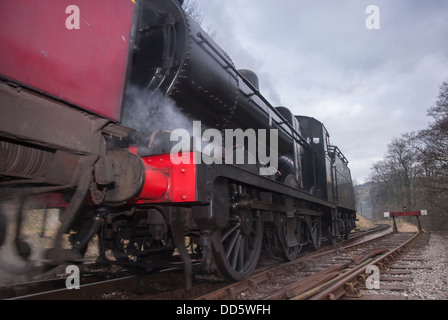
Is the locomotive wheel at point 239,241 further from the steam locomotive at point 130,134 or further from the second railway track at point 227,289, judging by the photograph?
the second railway track at point 227,289

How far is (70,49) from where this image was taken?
172 centimetres

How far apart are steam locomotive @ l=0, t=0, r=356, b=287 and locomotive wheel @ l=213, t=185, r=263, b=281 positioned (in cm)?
2

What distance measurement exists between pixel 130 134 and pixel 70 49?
1145mm

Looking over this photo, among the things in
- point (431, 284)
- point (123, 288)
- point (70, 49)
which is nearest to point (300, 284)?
point (431, 284)

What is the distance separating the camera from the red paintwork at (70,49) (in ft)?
4.76

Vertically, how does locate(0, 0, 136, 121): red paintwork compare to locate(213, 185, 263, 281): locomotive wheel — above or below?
above

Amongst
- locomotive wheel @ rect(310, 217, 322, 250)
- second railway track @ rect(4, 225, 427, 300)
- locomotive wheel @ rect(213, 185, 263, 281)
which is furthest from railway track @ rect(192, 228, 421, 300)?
locomotive wheel @ rect(310, 217, 322, 250)

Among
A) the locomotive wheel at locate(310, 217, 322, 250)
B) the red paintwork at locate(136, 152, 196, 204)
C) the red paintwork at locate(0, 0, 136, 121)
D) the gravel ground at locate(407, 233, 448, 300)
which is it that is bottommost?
the gravel ground at locate(407, 233, 448, 300)

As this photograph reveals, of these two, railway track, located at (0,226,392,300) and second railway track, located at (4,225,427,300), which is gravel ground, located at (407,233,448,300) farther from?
railway track, located at (0,226,392,300)

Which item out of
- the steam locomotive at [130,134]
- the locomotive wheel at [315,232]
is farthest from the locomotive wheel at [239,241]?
the locomotive wheel at [315,232]

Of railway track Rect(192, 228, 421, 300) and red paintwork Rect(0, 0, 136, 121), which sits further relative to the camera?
railway track Rect(192, 228, 421, 300)

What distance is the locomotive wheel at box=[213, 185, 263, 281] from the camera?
3246 mm

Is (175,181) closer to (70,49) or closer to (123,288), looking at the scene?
(70,49)
